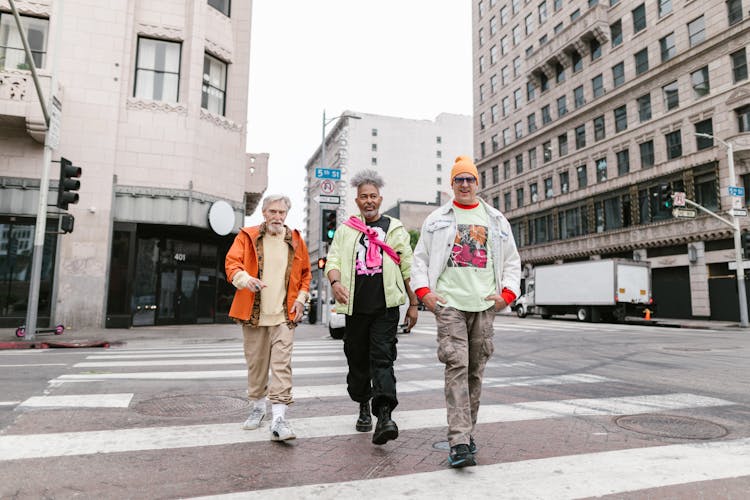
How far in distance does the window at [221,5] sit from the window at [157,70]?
2.47 meters

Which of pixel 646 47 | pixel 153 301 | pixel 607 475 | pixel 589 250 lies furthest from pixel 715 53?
pixel 607 475

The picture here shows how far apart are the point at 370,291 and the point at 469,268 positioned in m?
0.81

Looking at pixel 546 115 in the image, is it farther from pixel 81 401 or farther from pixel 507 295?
pixel 81 401

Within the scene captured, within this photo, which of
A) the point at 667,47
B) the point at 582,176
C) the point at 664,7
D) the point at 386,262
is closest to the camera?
the point at 386,262

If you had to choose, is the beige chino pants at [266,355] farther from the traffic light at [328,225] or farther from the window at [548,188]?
the window at [548,188]

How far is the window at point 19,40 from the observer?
17.0 meters

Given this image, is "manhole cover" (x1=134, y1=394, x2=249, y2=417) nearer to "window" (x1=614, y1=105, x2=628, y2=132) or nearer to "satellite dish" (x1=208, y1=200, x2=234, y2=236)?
"satellite dish" (x1=208, y1=200, x2=234, y2=236)

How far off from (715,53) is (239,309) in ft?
112

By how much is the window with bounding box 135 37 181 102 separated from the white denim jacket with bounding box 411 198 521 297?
1782 cm

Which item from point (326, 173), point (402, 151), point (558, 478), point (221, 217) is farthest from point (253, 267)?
point (402, 151)

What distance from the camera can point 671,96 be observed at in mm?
32188

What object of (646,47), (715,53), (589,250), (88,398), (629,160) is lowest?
(88,398)

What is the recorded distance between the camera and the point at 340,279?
412 centimetres

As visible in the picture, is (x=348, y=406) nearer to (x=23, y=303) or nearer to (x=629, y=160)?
(x=23, y=303)
